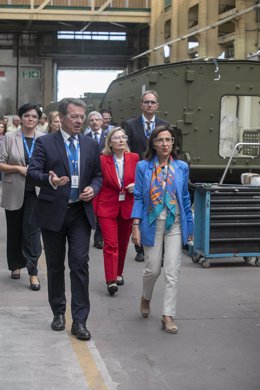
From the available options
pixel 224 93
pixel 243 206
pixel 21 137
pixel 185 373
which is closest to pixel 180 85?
pixel 224 93

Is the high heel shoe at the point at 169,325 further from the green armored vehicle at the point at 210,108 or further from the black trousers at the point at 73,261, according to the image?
the green armored vehicle at the point at 210,108

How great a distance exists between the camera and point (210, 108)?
1182cm

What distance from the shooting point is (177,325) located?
6004 mm

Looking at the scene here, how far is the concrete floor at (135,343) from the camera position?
4.64 m

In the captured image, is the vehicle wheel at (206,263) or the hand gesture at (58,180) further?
the vehicle wheel at (206,263)

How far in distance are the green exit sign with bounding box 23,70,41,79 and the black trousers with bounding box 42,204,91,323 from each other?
27.5 metres

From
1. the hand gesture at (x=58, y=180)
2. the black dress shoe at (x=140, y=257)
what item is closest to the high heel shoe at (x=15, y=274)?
the black dress shoe at (x=140, y=257)

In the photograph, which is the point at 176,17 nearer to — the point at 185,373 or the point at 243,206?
the point at 243,206

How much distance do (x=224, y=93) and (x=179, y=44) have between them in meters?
13.1

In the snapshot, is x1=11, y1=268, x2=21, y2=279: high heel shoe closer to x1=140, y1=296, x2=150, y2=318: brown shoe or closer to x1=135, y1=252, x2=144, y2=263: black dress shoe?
x1=135, y1=252, x2=144, y2=263: black dress shoe

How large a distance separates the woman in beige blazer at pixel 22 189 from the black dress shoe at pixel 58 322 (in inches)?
56.4

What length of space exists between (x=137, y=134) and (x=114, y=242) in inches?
76.1

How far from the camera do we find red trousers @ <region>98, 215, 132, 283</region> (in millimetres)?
6984

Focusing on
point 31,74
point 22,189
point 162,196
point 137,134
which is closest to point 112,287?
point 22,189
